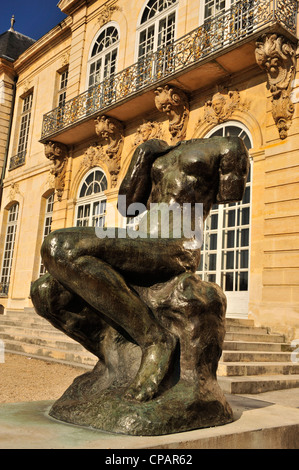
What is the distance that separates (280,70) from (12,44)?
54.3 ft

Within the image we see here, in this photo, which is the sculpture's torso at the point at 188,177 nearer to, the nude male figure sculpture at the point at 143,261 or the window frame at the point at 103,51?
the nude male figure sculpture at the point at 143,261

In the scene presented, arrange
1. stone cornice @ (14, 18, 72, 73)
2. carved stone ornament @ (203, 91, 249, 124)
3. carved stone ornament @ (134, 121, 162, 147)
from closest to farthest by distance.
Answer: carved stone ornament @ (203, 91, 249, 124)
carved stone ornament @ (134, 121, 162, 147)
stone cornice @ (14, 18, 72, 73)

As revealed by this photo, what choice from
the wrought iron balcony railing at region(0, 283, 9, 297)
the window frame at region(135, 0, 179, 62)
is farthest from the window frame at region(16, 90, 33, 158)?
the window frame at region(135, 0, 179, 62)

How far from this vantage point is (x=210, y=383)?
2.51 m

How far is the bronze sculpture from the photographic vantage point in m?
2.29

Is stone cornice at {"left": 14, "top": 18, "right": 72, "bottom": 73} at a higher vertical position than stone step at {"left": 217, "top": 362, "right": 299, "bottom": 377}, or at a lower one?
higher

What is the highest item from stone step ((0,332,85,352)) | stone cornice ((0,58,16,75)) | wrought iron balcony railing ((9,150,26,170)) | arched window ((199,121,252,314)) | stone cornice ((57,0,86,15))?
stone cornice ((57,0,86,15))

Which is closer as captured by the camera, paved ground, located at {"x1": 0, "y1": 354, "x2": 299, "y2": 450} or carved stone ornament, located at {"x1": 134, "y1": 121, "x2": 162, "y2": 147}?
paved ground, located at {"x1": 0, "y1": 354, "x2": 299, "y2": 450}

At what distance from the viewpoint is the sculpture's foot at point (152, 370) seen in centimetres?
229

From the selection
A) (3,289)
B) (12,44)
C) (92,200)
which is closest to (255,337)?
(92,200)

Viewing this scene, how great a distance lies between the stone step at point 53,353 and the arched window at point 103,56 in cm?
927

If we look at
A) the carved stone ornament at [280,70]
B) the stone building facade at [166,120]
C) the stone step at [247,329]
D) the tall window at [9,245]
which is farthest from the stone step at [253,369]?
the tall window at [9,245]

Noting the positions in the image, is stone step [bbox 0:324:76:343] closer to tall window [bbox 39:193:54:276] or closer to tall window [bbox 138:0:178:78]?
tall window [bbox 39:193:54:276]

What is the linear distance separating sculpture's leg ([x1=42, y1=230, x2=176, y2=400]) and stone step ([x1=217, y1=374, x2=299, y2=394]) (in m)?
3.03
